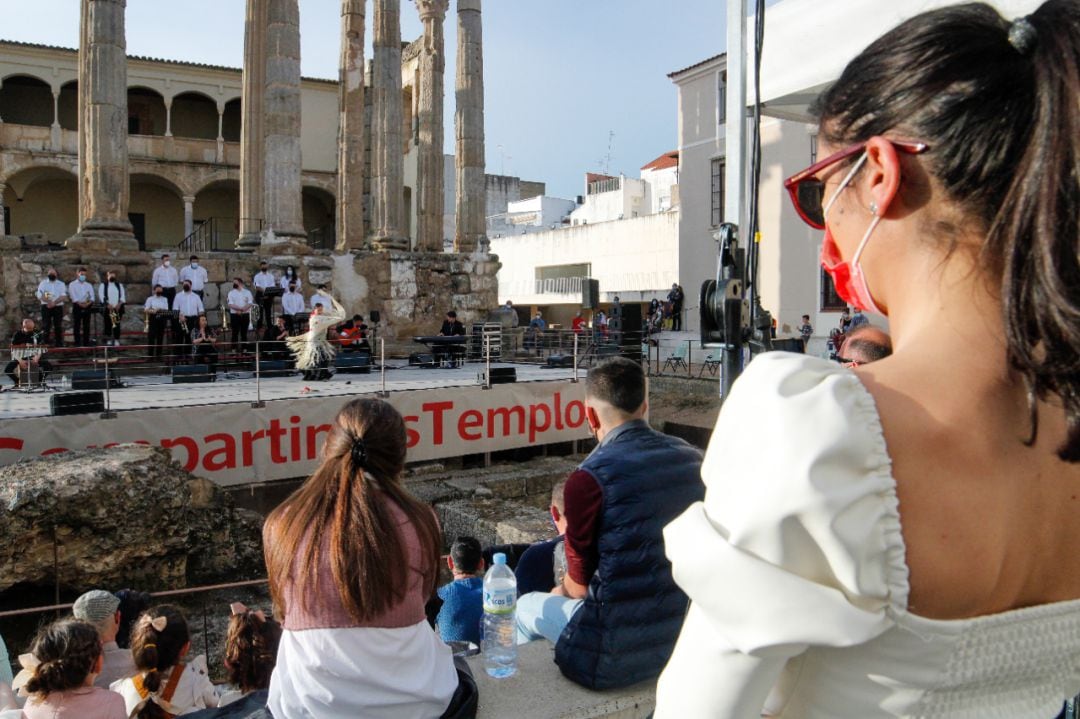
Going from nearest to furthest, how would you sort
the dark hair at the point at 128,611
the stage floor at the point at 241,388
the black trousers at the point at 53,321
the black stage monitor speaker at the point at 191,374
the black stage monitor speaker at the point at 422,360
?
the dark hair at the point at 128,611
the stage floor at the point at 241,388
the black stage monitor speaker at the point at 191,374
the black trousers at the point at 53,321
the black stage monitor speaker at the point at 422,360

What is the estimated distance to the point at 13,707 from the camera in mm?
3805

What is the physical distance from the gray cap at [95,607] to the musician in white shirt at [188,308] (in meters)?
11.7

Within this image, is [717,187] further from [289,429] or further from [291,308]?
[289,429]

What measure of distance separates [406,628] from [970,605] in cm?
210


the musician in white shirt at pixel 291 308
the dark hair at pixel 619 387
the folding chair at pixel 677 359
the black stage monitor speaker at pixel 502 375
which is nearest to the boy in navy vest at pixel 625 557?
the dark hair at pixel 619 387

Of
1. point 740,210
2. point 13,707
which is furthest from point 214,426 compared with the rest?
point 740,210

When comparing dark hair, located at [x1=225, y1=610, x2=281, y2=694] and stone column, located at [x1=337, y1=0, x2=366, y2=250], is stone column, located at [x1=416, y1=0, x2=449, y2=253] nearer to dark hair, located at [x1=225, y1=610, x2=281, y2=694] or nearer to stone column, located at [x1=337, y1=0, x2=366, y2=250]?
stone column, located at [x1=337, y1=0, x2=366, y2=250]

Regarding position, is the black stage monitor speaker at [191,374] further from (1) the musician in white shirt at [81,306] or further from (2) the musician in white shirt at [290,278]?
(2) the musician in white shirt at [290,278]

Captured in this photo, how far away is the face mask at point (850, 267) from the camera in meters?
1.18

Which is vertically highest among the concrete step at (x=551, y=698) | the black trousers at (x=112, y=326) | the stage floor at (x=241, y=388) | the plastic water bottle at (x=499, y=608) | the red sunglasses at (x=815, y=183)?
the red sunglasses at (x=815, y=183)

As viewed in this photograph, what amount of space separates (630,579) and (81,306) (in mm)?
14661

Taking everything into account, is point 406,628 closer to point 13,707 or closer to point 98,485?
point 13,707

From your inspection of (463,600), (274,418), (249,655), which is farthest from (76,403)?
(463,600)

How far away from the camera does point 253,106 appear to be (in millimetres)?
20562
